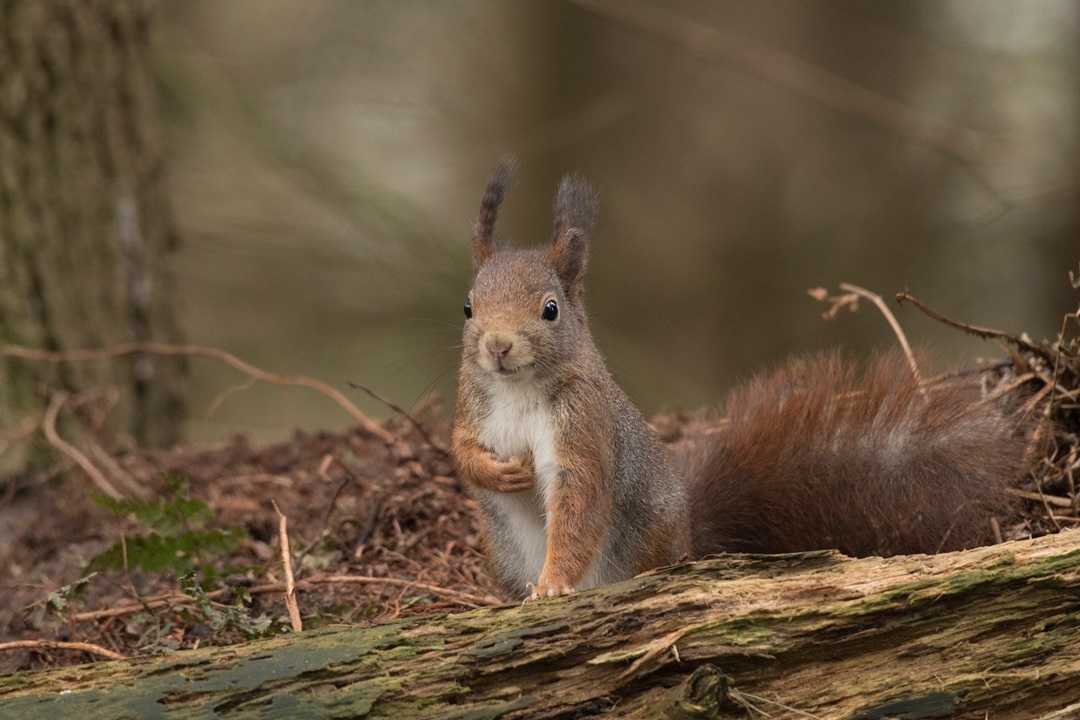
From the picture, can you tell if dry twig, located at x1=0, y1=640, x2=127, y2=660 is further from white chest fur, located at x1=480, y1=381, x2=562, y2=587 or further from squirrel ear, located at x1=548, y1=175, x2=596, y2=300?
squirrel ear, located at x1=548, y1=175, x2=596, y2=300

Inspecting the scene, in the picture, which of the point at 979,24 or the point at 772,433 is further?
the point at 979,24

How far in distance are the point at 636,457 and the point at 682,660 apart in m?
0.77

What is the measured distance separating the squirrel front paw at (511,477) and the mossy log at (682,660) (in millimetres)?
458

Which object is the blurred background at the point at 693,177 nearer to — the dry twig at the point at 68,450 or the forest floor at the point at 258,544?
the dry twig at the point at 68,450

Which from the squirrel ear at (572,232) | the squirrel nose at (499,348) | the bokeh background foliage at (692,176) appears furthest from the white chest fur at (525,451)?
the bokeh background foliage at (692,176)

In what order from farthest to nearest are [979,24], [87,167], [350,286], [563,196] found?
1. [350,286]
2. [979,24]
3. [87,167]
4. [563,196]

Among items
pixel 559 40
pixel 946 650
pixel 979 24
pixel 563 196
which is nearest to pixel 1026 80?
pixel 979 24

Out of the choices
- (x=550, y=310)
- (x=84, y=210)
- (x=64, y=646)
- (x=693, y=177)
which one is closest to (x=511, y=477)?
(x=550, y=310)

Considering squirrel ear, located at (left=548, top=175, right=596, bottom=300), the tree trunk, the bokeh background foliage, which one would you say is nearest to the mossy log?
squirrel ear, located at (left=548, top=175, right=596, bottom=300)

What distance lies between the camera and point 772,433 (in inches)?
104

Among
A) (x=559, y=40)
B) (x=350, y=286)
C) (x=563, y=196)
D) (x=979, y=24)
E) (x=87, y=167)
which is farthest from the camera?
(x=350, y=286)

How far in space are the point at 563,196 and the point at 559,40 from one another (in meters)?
4.07

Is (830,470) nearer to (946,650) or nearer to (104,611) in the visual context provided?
(946,650)

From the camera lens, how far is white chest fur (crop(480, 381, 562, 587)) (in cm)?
233
